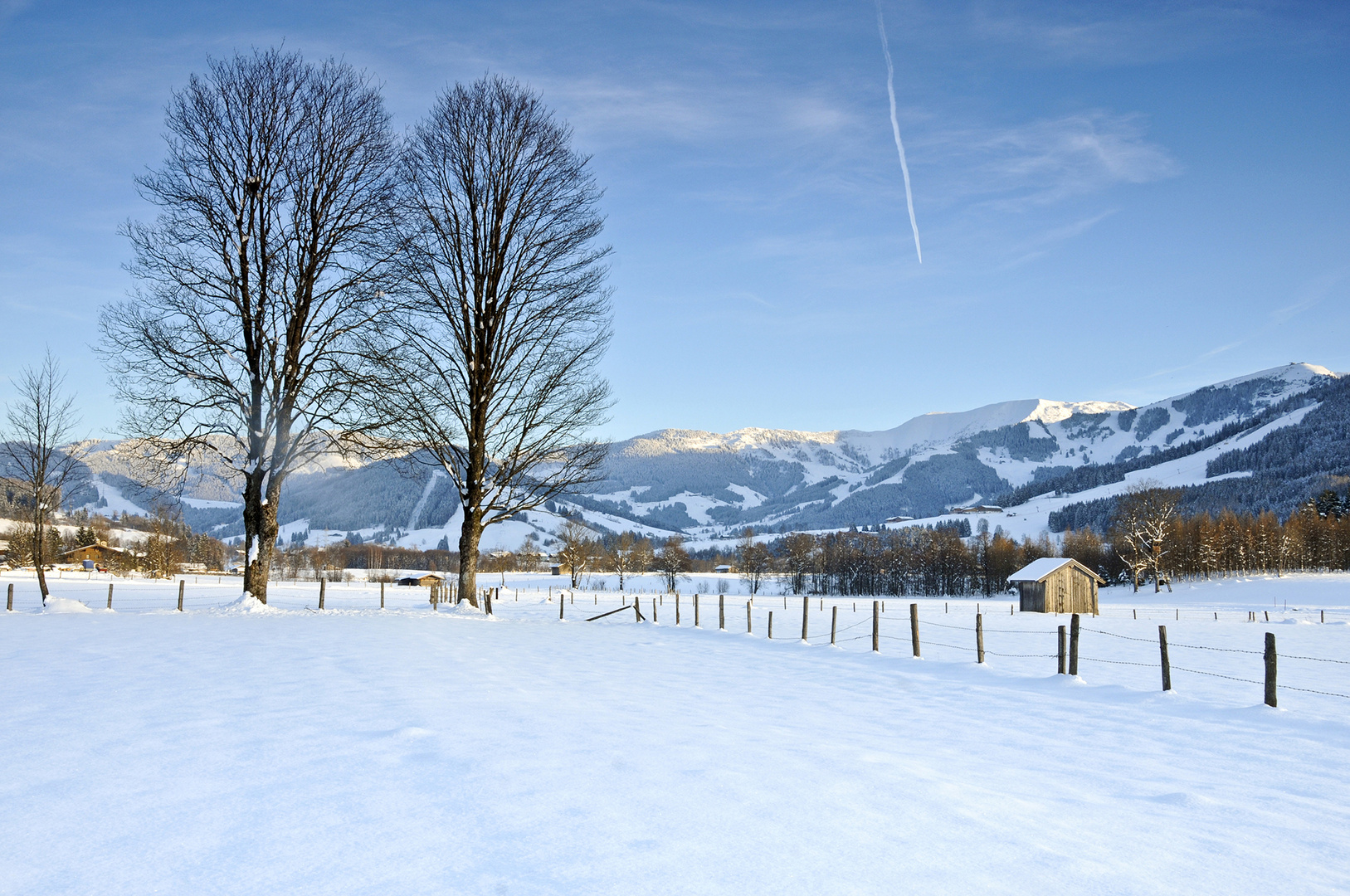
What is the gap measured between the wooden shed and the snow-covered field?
4867 centimetres

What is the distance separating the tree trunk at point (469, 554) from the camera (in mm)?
20547

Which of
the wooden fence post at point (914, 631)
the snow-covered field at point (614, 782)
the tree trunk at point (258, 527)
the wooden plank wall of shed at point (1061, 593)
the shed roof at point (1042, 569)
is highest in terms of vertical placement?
the tree trunk at point (258, 527)

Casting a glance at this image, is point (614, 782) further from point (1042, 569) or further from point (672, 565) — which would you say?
point (672, 565)

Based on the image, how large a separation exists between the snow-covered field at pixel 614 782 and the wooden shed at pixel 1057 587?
160ft

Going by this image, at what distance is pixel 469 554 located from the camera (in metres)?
21.5

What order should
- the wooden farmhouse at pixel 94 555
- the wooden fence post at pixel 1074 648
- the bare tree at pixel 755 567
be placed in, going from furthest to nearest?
the bare tree at pixel 755 567, the wooden farmhouse at pixel 94 555, the wooden fence post at pixel 1074 648

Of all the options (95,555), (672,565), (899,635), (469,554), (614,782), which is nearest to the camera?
(614,782)

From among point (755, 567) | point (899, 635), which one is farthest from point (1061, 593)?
point (755, 567)

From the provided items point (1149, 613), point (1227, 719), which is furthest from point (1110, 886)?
point (1149, 613)

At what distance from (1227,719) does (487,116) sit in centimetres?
2220

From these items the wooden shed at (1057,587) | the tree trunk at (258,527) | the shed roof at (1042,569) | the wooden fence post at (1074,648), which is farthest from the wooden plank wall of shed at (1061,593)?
the tree trunk at (258,527)

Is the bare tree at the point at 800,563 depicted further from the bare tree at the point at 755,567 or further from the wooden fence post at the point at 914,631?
the wooden fence post at the point at 914,631

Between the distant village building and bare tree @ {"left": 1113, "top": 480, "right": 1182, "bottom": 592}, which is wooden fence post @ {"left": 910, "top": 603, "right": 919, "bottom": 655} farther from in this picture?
the distant village building

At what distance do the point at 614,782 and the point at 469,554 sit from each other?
57.3 ft
